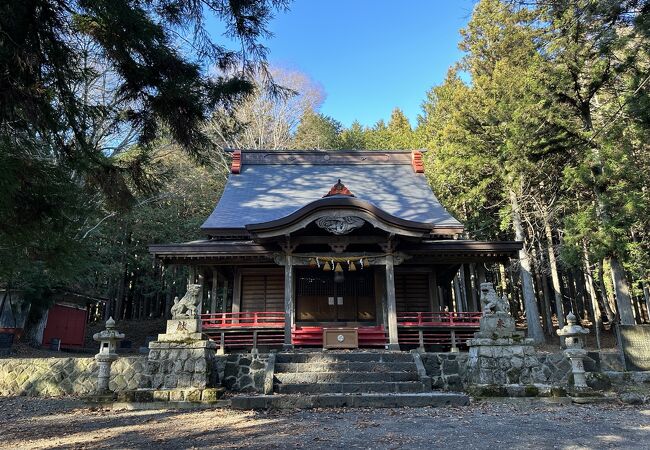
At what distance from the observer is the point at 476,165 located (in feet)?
55.0

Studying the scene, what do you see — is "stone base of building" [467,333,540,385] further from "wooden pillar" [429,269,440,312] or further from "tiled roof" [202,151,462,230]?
"wooden pillar" [429,269,440,312]

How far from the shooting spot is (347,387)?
25.5ft

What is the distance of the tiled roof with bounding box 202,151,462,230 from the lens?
13.8m

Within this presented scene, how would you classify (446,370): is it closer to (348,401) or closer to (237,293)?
(348,401)

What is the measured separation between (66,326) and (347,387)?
15622 millimetres

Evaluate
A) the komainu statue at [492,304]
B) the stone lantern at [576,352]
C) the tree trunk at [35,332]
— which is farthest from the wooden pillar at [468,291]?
the tree trunk at [35,332]

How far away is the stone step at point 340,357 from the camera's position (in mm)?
8961

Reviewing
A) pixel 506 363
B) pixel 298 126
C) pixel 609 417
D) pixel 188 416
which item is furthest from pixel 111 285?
pixel 609 417

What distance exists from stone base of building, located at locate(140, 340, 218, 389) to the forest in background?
2.26 meters

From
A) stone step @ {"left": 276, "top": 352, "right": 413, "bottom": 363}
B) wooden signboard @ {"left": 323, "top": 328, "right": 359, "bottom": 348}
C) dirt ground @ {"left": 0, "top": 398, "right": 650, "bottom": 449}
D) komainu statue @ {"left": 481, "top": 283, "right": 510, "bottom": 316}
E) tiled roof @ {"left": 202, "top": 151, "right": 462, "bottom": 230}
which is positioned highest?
tiled roof @ {"left": 202, "top": 151, "right": 462, "bottom": 230}

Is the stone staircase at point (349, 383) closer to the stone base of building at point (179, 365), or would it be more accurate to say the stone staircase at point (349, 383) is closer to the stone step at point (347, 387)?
the stone step at point (347, 387)

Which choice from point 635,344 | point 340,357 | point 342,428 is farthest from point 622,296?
point 342,428

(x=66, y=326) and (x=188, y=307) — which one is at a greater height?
(x=188, y=307)

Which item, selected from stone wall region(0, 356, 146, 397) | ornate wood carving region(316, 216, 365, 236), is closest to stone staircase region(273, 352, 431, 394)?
stone wall region(0, 356, 146, 397)
